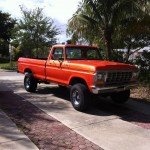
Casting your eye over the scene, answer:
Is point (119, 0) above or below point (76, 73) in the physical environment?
above

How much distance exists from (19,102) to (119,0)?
6.31 meters

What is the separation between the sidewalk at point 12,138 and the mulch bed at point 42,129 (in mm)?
154

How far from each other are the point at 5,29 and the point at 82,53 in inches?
1474

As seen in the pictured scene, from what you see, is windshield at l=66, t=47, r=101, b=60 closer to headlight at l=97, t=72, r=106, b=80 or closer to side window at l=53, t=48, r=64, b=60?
side window at l=53, t=48, r=64, b=60

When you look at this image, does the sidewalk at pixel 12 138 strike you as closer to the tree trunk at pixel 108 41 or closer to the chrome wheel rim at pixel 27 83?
the chrome wheel rim at pixel 27 83

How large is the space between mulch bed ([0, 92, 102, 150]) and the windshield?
1991 mm

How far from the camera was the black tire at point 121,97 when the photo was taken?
11.2m

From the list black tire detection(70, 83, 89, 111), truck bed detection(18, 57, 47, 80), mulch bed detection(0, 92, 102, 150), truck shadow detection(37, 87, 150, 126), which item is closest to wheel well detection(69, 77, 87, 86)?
black tire detection(70, 83, 89, 111)

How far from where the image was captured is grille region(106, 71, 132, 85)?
387 inches

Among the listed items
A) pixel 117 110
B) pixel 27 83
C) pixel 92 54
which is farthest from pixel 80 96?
pixel 27 83

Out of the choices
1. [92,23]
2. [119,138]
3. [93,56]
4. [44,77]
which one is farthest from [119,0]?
[119,138]

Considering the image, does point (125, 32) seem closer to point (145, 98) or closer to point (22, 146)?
point (145, 98)

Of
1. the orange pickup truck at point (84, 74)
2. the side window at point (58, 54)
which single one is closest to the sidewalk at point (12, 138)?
the orange pickup truck at point (84, 74)

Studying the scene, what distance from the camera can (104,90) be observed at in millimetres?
9633
